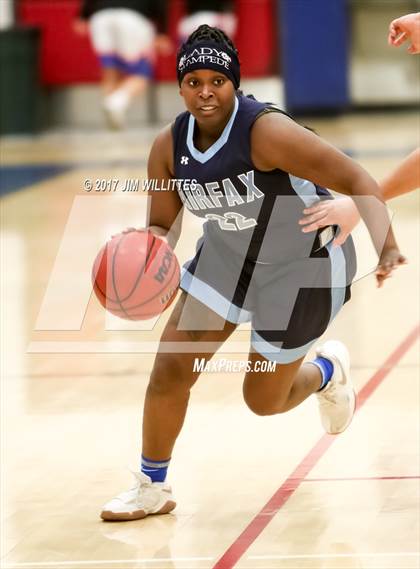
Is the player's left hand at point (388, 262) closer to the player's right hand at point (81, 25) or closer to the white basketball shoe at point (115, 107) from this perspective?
the white basketball shoe at point (115, 107)

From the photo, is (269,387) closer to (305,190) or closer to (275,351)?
(275,351)

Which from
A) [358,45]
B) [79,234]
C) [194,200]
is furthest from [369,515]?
[358,45]

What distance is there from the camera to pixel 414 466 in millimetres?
4879

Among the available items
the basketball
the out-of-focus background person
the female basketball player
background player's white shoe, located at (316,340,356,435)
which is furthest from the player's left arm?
the out-of-focus background person

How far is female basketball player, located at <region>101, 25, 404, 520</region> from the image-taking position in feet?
13.8

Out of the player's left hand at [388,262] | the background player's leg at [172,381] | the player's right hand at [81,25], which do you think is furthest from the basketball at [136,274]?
the player's right hand at [81,25]

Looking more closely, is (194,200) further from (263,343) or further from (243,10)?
(243,10)

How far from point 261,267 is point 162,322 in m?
3.13

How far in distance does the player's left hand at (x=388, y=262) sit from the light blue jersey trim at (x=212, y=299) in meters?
0.66

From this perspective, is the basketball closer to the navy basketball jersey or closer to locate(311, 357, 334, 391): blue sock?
the navy basketball jersey

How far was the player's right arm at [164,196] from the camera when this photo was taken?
4.41 metres

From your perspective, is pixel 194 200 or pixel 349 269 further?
pixel 349 269

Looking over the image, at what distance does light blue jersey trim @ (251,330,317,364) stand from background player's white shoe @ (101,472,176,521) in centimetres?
58

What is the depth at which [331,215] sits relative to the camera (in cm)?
440
